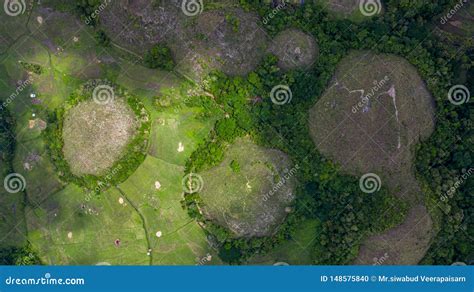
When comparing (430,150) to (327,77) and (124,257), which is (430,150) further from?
(124,257)

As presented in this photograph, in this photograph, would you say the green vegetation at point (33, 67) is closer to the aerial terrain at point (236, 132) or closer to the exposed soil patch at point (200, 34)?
the aerial terrain at point (236, 132)

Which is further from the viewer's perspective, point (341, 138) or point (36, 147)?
point (36, 147)

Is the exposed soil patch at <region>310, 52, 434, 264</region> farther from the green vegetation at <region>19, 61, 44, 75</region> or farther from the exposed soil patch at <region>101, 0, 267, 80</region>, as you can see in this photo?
the green vegetation at <region>19, 61, 44, 75</region>

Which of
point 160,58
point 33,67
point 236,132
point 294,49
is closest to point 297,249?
point 236,132

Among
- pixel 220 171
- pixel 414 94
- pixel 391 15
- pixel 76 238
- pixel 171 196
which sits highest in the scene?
pixel 391 15

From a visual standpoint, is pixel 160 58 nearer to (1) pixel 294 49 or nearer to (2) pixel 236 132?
(2) pixel 236 132

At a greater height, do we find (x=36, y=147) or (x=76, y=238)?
(x=36, y=147)

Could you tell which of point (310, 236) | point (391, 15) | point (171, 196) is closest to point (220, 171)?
point (171, 196)
